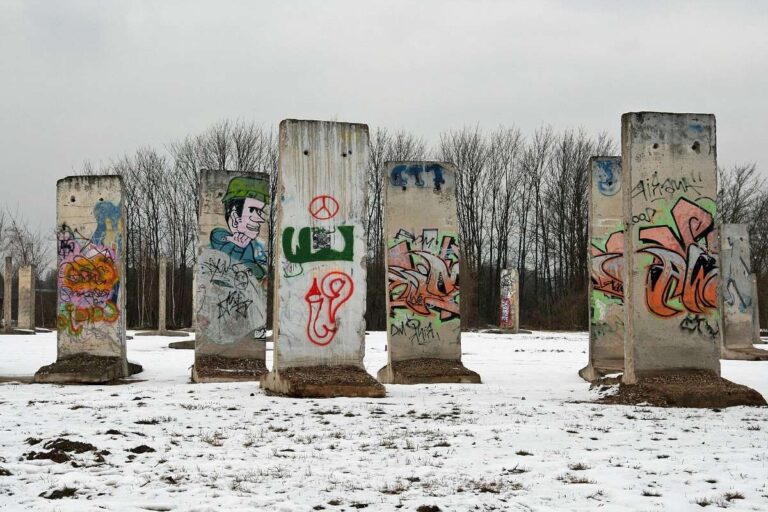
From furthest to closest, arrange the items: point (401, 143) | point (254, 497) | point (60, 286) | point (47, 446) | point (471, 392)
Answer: point (401, 143), point (60, 286), point (471, 392), point (47, 446), point (254, 497)

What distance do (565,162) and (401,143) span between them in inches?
369

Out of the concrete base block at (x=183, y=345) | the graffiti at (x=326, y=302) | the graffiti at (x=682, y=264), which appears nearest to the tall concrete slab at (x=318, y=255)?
the graffiti at (x=326, y=302)

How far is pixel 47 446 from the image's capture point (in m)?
6.33

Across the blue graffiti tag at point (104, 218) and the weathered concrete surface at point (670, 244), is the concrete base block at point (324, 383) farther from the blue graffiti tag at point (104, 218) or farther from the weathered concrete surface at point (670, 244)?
the blue graffiti tag at point (104, 218)

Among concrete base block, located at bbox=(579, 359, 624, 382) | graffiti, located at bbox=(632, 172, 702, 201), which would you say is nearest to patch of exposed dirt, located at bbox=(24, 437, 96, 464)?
graffiti, located at bbox=(632, 172, 702, 201)

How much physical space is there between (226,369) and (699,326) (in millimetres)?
7354

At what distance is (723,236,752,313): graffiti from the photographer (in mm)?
19906

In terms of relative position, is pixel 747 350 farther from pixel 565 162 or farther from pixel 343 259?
pixel 565 162

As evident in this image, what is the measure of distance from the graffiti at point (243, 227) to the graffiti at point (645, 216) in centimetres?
642

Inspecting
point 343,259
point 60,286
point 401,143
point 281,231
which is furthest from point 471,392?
point 401,143

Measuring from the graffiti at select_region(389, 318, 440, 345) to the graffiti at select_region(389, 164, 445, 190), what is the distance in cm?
229

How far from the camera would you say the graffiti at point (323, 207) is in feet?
35.4

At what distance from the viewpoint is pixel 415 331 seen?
12836mm

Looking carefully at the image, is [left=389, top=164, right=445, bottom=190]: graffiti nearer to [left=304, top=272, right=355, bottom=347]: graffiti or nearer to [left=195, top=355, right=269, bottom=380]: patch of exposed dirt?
[left=304, top=272, right=355, bottom=347]: graffiti
